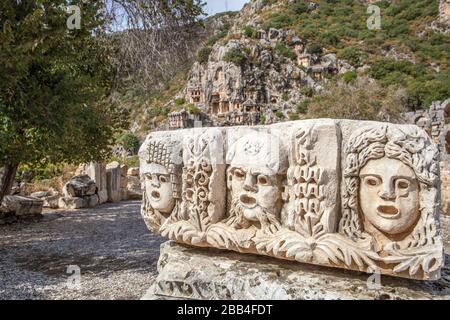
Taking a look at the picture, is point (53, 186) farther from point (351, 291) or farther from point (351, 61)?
point (351, 61)

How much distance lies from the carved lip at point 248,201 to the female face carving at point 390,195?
2.97ft

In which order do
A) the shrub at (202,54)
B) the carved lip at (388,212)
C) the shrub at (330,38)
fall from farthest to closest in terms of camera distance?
1. the shrub at (330,38)
2. the shrub at (202,54)
3. the carved lip at (388,212)

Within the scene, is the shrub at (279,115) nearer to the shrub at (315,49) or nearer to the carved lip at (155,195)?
the shrub at (315,49)

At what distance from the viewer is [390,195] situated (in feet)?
8.38

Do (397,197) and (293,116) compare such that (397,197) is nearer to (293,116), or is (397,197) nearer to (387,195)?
(387,195)

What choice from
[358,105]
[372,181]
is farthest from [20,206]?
[358,105]

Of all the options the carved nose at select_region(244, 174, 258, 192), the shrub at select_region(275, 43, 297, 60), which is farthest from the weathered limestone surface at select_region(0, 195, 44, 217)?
the shrub at select_region(275, 43, 297, 60)

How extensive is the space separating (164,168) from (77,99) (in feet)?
10.5

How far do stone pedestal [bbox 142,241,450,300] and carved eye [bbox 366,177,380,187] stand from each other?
665 mm

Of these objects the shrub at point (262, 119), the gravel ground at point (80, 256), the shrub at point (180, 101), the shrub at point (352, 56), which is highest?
the shrub at point (352, 56)

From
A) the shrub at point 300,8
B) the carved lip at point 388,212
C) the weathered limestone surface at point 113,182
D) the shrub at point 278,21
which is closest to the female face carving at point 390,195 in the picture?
the carved lip at point 388,212

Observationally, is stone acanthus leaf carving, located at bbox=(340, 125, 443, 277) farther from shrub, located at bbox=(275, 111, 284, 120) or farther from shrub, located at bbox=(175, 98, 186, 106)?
shrub, located at bbox=(175, 98, 186, 106)

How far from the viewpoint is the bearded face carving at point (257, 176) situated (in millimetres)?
3082

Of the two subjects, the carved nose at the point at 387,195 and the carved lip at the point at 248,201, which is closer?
the carved nose at the point at 387,195
